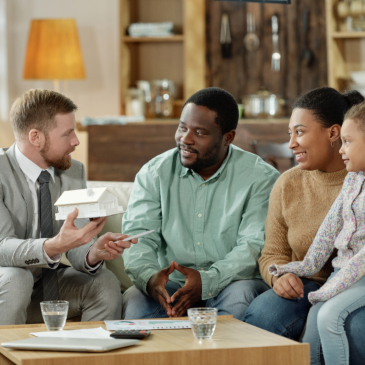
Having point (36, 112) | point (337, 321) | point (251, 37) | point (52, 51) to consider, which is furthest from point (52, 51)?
point (337, 321)

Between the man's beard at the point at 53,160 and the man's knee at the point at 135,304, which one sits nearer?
the man's knee at the point at 135,304

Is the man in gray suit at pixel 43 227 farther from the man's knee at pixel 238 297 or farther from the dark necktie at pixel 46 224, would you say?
the man's knee at pixel 238 297

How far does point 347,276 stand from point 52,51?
11.3ft

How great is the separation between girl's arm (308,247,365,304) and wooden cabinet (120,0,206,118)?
10.1 feet

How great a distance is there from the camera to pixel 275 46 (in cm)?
462

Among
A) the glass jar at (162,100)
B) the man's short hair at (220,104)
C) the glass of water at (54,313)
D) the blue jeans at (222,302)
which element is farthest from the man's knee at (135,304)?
the glass jar at (162,100)

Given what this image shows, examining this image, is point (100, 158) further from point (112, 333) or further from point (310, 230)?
point (112, 333)

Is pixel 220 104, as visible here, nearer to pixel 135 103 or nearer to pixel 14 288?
pixel 14 288

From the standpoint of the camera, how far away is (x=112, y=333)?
1426 mm

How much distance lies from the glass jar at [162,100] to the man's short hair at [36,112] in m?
2.49

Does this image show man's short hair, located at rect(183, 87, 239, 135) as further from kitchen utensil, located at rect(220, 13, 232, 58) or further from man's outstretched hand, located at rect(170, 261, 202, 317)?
kitchen utensil, located at rect(220, 13, 232, 58)

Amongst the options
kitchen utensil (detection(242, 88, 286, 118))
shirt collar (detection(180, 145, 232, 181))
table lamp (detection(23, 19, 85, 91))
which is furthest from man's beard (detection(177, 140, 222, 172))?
table lamp (detection(23, 19, 85, 91))

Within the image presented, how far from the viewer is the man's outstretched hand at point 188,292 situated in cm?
185

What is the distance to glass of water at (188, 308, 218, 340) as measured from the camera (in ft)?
4.54
